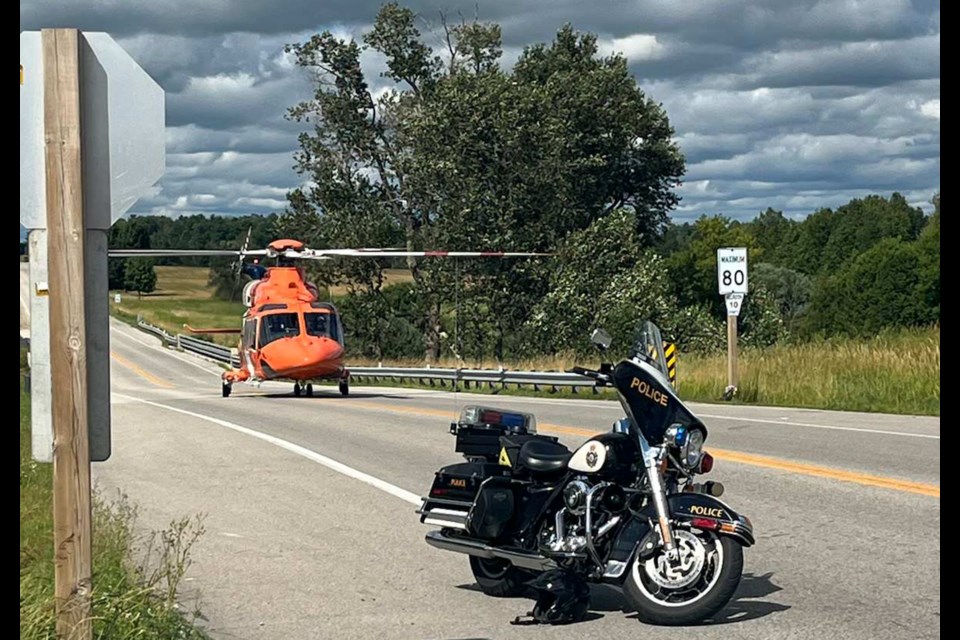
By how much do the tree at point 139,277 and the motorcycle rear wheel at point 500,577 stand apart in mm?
115530

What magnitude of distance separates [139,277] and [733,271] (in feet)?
346

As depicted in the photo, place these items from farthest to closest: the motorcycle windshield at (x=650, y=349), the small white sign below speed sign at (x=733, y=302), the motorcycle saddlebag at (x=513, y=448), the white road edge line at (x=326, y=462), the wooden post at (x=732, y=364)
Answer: the wooden post at (x=732, y=364), the small white sign below speed sign at (x=733, y=302), the white road edge line at (x=326, y=462), the motorcycle saddlebag at (x=513, y=448), the motorcycle windshield at (x=650, y=349)

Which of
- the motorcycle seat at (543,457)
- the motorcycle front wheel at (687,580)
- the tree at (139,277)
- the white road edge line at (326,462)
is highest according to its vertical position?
the tree at (139,277)

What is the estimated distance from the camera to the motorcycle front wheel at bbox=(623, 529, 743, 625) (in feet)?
23.5

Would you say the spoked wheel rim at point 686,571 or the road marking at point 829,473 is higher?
the spoked wheel rim at point 686,571

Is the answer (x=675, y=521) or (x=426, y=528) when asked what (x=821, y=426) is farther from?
(x=675, y=521)

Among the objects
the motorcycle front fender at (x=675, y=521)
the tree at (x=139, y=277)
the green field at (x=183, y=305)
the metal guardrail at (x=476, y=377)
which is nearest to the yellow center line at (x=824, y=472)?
the metal guardrail at (x=476, y=377)

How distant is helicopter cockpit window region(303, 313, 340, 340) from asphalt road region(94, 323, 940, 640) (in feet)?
31.8

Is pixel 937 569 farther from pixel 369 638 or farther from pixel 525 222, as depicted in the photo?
pixel 525 222

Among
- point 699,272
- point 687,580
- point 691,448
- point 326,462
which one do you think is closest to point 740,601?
point 687,580

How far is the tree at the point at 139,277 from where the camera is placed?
12150 centimetres

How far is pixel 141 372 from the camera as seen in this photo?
209ft

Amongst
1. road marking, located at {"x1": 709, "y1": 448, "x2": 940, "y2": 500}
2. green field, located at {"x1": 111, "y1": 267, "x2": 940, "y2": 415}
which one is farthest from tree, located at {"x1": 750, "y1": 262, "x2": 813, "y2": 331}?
road marking, located at {"x1": 709, "y1": 448, "x2": 940, "y2": 500}

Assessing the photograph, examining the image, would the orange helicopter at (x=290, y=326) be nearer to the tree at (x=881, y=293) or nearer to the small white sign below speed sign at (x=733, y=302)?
the small white sign below speed sign at (x=733, y=302)
